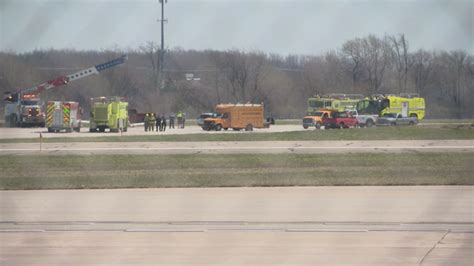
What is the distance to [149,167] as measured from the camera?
680 inches

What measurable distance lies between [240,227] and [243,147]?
15083mm

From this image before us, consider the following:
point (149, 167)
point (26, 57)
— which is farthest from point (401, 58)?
point (149, 167)

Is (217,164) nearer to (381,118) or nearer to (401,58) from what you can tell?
(401,58)

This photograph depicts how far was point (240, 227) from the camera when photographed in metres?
8.73

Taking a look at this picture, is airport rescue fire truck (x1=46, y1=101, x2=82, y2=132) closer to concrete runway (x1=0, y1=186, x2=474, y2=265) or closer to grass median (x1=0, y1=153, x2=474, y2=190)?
grass median (x1=0, y1=153, x2=474, y2=190)

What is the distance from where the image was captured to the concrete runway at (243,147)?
2097 centimetres

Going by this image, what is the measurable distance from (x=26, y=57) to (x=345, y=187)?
9.86 m

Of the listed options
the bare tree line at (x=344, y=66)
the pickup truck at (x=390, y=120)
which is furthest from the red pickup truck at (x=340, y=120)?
the bare tree line at (x=344, y=66)

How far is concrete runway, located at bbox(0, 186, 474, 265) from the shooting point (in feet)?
23.6

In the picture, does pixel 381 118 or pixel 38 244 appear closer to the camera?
pixel 38 244

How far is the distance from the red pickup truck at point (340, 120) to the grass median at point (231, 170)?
2115 centimetres

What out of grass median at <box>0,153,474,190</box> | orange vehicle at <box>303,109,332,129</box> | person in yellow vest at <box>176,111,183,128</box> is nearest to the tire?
orange vehicle at <box>303,109,332,129</box>

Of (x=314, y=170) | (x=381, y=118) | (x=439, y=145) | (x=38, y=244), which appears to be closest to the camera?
(x=38, y=244)

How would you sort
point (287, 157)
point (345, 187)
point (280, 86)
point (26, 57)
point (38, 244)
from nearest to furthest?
point (26, 57) < point (280, 86) < point (38, 244) < point (345, 187) < point (287, 157)
